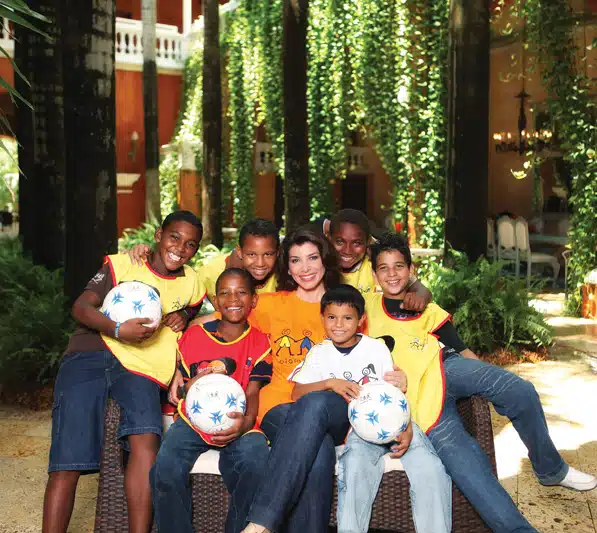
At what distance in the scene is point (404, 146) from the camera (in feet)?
42.2

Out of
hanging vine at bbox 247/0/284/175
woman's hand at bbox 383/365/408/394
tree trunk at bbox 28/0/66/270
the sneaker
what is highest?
hanging vine at bbox 247/0/284/175

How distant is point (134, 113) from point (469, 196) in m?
13.9

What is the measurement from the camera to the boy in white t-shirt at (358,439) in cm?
305

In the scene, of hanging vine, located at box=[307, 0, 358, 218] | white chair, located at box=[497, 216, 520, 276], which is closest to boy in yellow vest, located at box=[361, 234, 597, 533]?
white chair, located at box=[497, 216, 520, 276]

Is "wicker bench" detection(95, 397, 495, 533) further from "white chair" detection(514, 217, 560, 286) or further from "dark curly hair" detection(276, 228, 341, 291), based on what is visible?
"white chair" detection(514, 217, 560, 286)

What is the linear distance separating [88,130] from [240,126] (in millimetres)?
11869

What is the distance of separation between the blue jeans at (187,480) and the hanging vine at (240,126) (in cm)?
1445

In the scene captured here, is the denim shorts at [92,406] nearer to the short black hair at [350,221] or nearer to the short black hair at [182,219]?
the short black hair at [182,219]

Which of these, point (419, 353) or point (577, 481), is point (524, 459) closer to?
point (577, 481)

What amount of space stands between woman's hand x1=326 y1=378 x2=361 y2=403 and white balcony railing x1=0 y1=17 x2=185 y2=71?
1779 cm

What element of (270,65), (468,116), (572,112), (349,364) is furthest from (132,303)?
(270,65)

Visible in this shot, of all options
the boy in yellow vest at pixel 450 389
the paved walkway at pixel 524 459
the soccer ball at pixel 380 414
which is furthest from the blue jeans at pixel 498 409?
the paved walkway at pixel 524 459

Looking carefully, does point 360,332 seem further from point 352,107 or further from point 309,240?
point 352,107

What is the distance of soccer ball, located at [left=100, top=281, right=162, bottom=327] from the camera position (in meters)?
3.32
